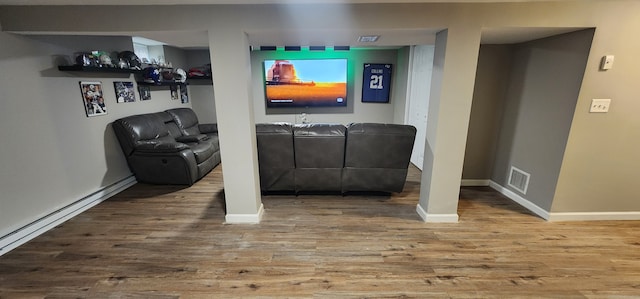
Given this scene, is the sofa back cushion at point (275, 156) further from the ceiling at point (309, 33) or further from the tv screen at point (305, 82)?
the tv screen at point (305, 82)

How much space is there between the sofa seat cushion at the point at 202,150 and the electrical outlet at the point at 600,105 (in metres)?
4.65

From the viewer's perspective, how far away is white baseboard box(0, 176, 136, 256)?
2289mm

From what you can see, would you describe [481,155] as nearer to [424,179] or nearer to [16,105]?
[424,179]

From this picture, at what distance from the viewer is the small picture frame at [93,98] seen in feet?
10.2

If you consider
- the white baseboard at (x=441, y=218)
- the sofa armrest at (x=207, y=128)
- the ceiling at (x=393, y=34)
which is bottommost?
the white baseboard at (x=441, y=218)

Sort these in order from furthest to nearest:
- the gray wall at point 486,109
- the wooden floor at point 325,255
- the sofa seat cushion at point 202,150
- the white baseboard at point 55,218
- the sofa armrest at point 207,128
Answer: the sofa armrest at point 207,128 → the sofa seat cushion at point 202,150 → the gray wall at point 486,109 → the white baseboard at point 55,218 → the wooden floor at point 325,255

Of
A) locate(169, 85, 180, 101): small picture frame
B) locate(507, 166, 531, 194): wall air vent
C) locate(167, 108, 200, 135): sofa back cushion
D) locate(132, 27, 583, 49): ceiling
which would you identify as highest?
locate(132, 27, 583, 49): ceiling

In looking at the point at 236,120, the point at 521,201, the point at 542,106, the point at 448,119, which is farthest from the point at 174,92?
the point at 521,201

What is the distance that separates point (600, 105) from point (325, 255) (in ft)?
9.63

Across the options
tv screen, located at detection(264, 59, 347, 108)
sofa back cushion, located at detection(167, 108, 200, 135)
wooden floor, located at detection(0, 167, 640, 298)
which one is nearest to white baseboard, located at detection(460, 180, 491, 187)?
wooden floor, located at detection(0, 167, 640, 298)

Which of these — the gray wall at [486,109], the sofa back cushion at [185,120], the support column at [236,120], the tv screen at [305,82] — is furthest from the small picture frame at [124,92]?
the gray wall at [486,109]

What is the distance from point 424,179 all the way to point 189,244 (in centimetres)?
245

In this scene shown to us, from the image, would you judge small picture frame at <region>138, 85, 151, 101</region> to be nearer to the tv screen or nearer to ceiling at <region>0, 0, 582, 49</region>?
ceiling at <region>0, 0, 582, 49</region>

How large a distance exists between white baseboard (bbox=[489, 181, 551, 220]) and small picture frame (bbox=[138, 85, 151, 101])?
557cm
